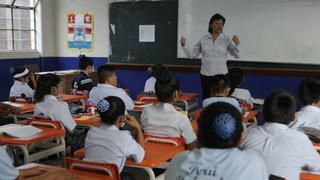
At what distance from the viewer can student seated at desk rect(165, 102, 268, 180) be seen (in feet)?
5.03

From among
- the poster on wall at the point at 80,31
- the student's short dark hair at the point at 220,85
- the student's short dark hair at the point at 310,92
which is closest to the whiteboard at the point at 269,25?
the poster on wall at the point at 80,31

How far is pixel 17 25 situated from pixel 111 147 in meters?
6.91

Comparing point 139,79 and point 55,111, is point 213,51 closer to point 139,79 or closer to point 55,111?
point 55,111

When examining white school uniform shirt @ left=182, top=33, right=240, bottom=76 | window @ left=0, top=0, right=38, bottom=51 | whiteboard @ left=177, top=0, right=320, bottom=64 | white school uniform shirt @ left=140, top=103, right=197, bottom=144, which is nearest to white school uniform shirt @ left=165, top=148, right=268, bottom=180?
white school uniform shirt @ left=140, top=103, right=197, bottom=144

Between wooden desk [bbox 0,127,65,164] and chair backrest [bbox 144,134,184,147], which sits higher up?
chair backrest [bbox 144,134,184,147]

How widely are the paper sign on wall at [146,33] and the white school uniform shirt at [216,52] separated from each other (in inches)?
88.0

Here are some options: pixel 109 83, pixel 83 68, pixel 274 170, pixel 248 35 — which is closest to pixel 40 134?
pixel 109 83

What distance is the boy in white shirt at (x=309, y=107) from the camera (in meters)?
3.13

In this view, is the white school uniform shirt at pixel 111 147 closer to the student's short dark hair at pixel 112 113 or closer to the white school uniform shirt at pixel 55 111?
the student's short dark hair at pixel 112 113

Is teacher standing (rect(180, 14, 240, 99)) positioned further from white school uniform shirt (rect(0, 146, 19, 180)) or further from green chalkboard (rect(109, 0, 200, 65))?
white school uniform shirt (rect(0, 146, 19, 180))

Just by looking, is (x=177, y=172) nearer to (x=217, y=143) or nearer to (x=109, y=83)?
(x=217, y=143)

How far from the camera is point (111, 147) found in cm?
257

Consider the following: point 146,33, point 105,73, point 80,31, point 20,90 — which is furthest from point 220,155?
point 80,31

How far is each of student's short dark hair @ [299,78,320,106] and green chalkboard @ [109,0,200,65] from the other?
422 centimetres
